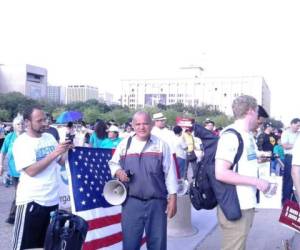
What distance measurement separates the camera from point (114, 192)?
13.6ft

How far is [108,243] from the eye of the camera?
16.0 feet

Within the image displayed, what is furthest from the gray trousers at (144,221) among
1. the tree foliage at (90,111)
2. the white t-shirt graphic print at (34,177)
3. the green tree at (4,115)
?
the green tree at (4,115)

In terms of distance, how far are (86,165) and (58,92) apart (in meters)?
167

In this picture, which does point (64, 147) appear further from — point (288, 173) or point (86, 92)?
point (86, 92)

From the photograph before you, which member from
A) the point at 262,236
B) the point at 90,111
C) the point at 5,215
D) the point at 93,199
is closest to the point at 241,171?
the point at 93,199

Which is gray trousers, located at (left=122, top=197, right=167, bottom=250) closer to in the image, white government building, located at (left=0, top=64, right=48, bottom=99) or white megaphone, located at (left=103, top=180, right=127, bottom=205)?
white megaphone, located at (left=103, top=180, right=127, bottom=205)

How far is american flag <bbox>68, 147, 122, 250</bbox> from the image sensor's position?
452 centimetres

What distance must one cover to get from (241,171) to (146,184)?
83cm

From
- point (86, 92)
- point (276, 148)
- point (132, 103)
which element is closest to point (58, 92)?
point (86, 92)

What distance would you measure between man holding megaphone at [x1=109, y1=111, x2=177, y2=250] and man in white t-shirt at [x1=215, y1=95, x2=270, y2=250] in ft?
1.77

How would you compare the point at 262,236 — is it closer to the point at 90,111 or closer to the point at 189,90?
the point at 90,111

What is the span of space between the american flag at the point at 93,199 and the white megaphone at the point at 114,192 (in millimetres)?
496

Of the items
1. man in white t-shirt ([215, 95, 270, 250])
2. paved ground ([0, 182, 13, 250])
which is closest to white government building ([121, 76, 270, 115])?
paved ground ([0, 182, 13, 250])

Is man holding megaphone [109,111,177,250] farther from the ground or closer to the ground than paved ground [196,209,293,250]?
farther from the ground
